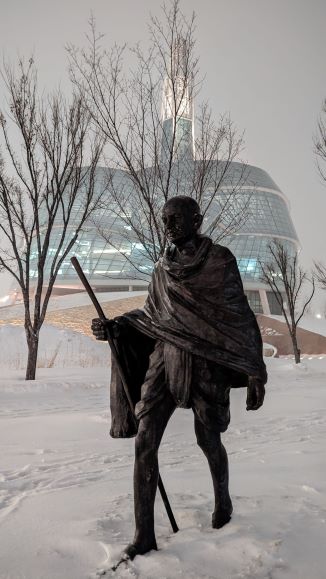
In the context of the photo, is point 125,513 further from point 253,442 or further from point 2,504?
point 253,442

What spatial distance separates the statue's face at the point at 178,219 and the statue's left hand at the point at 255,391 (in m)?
0.96

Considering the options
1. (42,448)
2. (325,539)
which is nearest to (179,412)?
(42,448)

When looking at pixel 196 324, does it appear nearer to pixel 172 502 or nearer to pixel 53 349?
pixel 172 502

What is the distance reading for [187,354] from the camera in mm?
2527

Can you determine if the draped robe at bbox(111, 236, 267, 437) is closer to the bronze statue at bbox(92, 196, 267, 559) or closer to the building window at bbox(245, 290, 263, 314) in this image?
the bronze statue at bbox(92, 196, 267, 559)

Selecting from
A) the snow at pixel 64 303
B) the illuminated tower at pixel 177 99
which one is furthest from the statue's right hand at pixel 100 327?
the snow at pixel 64 303

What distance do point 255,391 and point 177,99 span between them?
8546mm

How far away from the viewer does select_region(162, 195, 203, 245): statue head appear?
2.63 metres

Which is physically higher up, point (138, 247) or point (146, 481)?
point (138, 247)

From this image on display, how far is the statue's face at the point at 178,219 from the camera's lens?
8.63 feet

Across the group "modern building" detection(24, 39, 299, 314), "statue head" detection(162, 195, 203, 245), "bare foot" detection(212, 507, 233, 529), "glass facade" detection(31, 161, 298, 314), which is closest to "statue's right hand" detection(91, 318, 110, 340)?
"statue head" detection(162, 195, 203, 245)

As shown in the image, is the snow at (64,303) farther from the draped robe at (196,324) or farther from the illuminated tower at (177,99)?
the draped robe at (196,324)

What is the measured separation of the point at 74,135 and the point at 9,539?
→ 9294mm

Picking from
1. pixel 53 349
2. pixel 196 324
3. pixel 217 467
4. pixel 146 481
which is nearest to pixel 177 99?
pixel 196 324
